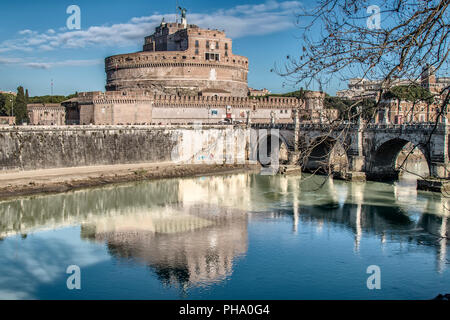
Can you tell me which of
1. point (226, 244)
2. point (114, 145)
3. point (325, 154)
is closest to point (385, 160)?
point (114, 145)

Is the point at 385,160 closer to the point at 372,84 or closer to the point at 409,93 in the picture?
the point at 409,93

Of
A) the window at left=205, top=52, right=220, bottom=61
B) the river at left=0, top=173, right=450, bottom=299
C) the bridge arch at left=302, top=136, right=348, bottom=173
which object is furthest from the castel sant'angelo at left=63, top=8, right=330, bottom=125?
the river at left=0, top=173, right=450, bottom=299

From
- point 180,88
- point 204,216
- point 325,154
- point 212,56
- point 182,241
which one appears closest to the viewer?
point 325,154

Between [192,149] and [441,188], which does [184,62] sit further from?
[441,188]

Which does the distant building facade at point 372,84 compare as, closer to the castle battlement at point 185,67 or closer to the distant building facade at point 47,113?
the castle battlement at point 185,67

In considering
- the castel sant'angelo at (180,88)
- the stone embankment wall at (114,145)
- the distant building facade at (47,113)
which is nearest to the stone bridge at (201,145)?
the stone embankment wall at (114,145)

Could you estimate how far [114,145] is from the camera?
79.7 ft

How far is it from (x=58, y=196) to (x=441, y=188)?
13780 millimetres

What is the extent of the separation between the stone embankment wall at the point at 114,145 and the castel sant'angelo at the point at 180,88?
4.87 metres

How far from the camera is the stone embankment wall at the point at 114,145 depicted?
21.0 meters

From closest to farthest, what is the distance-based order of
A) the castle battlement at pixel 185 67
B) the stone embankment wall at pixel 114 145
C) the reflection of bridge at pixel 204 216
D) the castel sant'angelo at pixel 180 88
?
the reflection of bridge at pixel 204 216, the stone embankment wall at pixel 114 145, the castel sant'angelo at pixel 180 88, the castle battlement at pixel 185 67

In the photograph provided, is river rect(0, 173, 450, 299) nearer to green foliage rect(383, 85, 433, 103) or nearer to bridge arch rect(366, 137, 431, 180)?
green foliage rect(383, 85, 433, 103)

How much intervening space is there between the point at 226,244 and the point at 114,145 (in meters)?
14.2

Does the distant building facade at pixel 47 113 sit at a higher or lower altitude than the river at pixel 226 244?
higher
